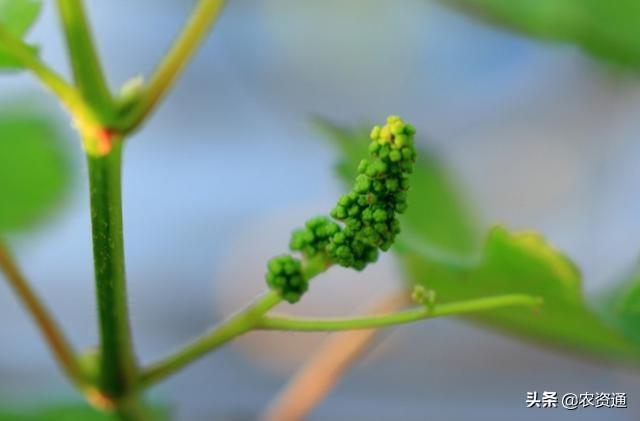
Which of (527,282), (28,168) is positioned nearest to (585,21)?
(527,282)

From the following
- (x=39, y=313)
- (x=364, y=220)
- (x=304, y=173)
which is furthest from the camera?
(x=304, y=173)

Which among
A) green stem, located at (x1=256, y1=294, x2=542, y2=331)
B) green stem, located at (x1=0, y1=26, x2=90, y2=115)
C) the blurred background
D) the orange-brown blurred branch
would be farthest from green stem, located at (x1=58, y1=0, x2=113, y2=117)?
the blurred background

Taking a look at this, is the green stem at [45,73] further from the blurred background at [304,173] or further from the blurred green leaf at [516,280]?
the blurred background at [304,173]

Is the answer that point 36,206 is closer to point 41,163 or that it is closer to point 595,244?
point 41,163

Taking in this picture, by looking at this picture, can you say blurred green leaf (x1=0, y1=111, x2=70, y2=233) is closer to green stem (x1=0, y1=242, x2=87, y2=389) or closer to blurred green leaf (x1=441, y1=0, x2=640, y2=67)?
green stem (x1=0, y1=242, x2=87, y2=389)

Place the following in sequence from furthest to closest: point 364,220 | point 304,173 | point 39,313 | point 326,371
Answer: point 304,173 < point 326,371 < point 39,313 < point 364,220

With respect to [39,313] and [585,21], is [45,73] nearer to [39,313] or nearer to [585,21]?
[39,313]

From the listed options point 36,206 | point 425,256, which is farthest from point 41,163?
point 425,256
